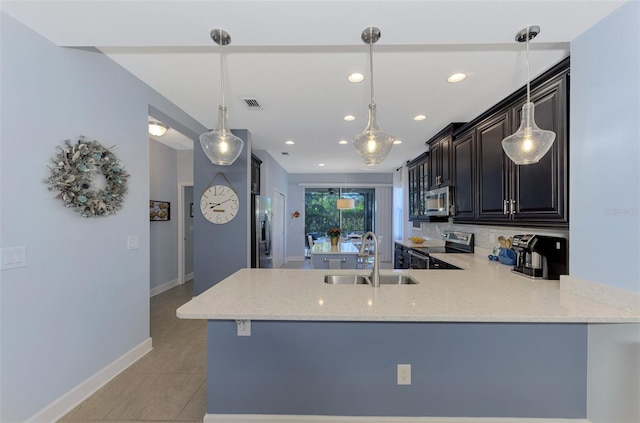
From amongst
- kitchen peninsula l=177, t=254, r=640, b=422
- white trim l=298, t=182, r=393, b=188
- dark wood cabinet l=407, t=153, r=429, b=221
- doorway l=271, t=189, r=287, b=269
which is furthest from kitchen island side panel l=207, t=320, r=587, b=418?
white trim l=298, t=182, r=393, b=188

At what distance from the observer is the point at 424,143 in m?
4.79

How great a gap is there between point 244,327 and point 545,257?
227 cm

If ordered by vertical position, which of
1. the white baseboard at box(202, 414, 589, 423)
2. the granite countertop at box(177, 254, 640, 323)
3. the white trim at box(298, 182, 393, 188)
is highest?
the white trim at box(298, 182, 393, 188)

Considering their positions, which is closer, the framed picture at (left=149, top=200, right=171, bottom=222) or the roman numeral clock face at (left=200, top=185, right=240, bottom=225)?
the roman numeral clock face at (left=200, top=185, right=240, bottom=225)

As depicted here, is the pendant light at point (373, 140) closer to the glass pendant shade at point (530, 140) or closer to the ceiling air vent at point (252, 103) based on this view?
the glass pendant shade at point (530, 140)

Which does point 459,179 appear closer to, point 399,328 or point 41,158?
point 399,328

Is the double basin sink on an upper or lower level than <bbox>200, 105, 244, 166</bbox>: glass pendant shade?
lower

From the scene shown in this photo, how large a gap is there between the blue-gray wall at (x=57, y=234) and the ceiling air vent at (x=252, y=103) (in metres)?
0.96

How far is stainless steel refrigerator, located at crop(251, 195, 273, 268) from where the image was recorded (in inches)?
175

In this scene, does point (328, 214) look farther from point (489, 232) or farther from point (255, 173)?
point (489, 232)

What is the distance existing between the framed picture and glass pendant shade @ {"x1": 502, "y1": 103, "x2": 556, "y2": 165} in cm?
489

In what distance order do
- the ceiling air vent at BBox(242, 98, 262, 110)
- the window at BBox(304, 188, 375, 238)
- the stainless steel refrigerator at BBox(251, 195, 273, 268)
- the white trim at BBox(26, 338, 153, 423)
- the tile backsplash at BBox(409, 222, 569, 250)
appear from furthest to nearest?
the window at BBox(304, 188, 375, 238), the stainless steel refrigerator at BBox(251, 195, 273, 268), the ceiling air vent at BBox(242, 98, 262, 110), the tile backsplash at BBox(409, 222, 569, 250), the white trim at BBox(26, 338, 153, 423)

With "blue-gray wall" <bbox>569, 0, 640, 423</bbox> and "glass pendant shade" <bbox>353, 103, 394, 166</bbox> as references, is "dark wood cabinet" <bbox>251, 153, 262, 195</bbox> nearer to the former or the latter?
"glass pendant shade" <bbox>353, 103, 394, 166</bbox>

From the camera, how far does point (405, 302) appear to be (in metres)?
1.63
